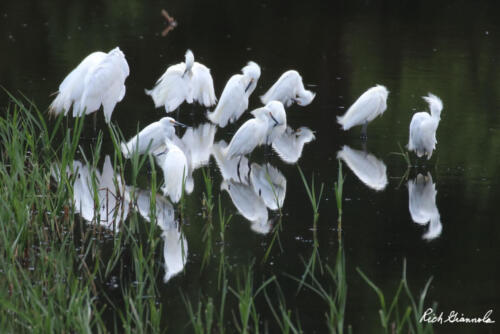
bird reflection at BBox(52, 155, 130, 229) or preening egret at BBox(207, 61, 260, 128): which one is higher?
preening egret at BBox(207, 61, 260, 128)

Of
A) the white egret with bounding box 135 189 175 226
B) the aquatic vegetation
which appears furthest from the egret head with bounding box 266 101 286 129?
the aquatic vegetation

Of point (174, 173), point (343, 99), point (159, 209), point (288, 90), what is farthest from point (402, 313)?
point (343, 99)

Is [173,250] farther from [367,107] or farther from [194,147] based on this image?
[367,107]

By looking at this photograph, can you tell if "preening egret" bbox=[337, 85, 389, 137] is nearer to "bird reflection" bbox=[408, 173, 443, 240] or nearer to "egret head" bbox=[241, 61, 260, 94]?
"egret head" bbox=[241, 61, 260, 94]

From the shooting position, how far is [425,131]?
7.73m

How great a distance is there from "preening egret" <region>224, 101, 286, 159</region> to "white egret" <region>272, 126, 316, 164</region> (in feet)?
1.66

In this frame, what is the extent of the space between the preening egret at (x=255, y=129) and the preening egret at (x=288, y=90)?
73.1 inches

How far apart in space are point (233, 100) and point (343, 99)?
2.74 m

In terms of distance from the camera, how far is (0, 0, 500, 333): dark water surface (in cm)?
551

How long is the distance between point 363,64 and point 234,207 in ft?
26.5

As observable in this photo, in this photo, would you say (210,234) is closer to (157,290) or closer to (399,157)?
(157,290)

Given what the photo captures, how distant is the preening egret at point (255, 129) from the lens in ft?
25.3

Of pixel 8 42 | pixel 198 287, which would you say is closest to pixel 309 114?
pixel 198 287

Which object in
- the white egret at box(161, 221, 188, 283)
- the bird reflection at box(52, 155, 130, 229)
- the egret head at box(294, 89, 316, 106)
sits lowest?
the white egret at box(161, 221, 188, 283)
